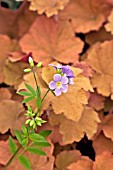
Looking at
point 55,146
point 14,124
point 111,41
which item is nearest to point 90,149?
point 55,146

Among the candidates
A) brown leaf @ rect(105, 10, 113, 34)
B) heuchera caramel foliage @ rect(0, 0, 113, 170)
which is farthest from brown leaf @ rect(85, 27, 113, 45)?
brown leaf @ rect(105, 10, 113, 34)

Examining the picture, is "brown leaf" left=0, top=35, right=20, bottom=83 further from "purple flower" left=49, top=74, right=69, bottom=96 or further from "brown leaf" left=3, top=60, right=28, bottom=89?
"purple flower" left=49, top=74, right=69, bottom=96

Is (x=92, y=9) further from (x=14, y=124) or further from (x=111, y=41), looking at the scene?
(x=14, y=124)

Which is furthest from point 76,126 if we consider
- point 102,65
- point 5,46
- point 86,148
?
point 5,46

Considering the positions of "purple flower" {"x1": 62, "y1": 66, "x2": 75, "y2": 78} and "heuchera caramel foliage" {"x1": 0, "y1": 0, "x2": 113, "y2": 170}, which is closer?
"purple flower" {"x1": 62, "y1": 66, "x2": 75, "y2": 78}

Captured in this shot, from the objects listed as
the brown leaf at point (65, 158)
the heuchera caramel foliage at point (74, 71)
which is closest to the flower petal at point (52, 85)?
the heuchera caramel foliage at point (74, 71)

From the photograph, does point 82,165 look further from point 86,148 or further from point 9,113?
point 9,113
